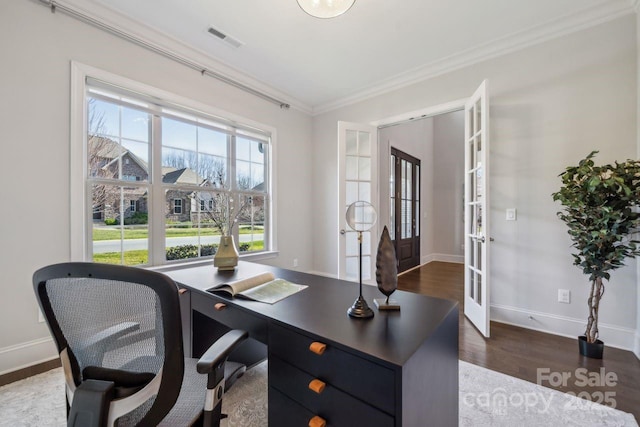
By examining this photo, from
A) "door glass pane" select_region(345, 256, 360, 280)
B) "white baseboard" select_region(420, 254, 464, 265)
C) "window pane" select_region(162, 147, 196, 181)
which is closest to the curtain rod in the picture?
"window pane" select_region(162, 147, 196, 181)

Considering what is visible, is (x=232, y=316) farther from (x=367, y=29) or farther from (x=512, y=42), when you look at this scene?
(x=512, y=42)

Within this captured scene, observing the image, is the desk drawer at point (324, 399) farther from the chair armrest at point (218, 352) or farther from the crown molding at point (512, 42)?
the crown molding at point (512, 42)

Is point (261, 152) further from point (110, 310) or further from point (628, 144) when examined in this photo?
point (628, 144)

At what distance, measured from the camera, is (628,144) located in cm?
223

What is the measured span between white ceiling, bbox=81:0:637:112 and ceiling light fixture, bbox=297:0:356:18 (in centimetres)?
50

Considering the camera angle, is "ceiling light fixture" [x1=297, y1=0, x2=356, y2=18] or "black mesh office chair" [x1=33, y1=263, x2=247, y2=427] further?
"ceiling light fixture" [x1=297, y1=0, x2=356, y2=18]

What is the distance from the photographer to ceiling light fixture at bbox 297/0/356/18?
6.14 feet

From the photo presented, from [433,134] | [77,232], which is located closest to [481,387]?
[77,232]

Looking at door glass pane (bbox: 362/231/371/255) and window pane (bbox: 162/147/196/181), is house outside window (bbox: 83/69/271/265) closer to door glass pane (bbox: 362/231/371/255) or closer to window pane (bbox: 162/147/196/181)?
window pane (bbox: 162/147/196/181)

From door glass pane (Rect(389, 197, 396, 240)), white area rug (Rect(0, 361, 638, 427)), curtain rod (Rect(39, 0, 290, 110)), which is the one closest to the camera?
white area rug (Rect(0, 361, 638, 427))

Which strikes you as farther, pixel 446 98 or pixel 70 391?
pixel 446 98

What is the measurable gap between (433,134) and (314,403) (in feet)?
22.8

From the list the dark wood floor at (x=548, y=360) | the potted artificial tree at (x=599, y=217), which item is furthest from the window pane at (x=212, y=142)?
the potted artificial tree at (x=599, y=217)

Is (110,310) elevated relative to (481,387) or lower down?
elevated
